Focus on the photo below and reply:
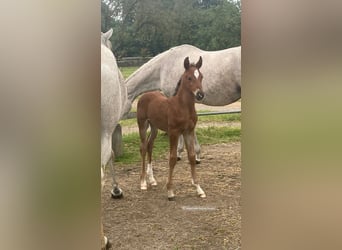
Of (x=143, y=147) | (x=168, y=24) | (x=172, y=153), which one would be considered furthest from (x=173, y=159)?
(x=168, y=24)

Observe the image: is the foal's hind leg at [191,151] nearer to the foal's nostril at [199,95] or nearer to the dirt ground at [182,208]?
the dirt ground at [182,208]

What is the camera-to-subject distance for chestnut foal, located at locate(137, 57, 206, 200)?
1660 millimetres

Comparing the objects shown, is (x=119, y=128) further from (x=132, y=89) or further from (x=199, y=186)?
(x=199, y=186)

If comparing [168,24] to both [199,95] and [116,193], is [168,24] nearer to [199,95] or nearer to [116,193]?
[199,95]

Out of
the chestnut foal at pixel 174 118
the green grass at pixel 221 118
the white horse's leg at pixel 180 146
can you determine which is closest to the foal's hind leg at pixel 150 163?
the chestnut foal at pixel 174 118

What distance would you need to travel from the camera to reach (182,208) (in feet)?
5.40

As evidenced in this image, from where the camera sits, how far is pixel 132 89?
1685 millimetres

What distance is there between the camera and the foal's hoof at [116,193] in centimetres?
165

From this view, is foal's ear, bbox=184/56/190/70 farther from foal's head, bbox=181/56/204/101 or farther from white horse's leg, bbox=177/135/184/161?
white horse's leg, bbox=177/135/184/161

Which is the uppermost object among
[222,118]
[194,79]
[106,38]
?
[106,38]

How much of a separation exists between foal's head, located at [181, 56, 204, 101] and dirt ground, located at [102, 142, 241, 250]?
223 mm

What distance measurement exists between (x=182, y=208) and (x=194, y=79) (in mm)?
530

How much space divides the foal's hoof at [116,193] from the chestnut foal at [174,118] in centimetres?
9
